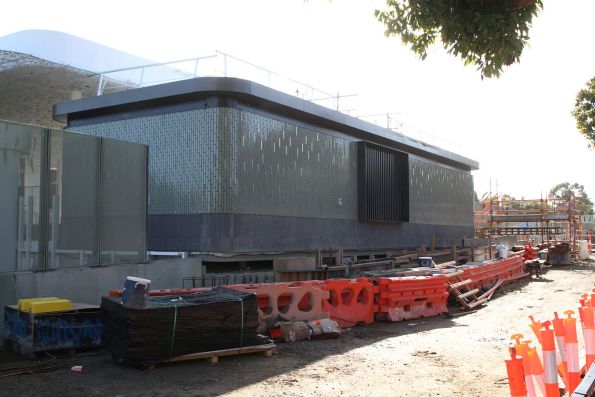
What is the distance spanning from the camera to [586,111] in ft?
76.0

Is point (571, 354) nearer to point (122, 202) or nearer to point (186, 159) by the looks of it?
point (122, 202)

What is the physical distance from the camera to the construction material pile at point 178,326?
7.15m

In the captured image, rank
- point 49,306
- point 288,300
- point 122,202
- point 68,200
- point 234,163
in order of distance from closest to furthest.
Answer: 1. point 49,306
2. point 68,200
3. point 288,300
4. point 122,202
5. point 234,163

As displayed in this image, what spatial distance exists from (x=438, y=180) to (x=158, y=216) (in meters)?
14.5

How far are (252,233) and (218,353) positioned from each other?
5.82 metres

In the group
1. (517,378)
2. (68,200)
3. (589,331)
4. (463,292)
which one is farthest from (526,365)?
(463,292)

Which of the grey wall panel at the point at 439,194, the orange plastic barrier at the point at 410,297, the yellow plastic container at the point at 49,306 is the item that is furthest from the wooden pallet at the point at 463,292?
the yellow plastic container at the point at 49,306

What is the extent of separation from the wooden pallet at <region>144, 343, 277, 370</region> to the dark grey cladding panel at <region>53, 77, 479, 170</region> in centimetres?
674

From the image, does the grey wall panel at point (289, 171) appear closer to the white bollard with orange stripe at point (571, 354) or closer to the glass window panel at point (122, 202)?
the glass window panel at point (122, 202)

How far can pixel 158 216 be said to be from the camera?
531 inches

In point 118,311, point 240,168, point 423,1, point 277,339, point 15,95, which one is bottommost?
point 277,339

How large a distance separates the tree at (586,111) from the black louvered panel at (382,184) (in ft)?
28.2

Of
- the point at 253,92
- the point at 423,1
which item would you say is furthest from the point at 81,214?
the point at 423,1

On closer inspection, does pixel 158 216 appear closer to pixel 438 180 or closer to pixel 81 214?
pixel 81 214
